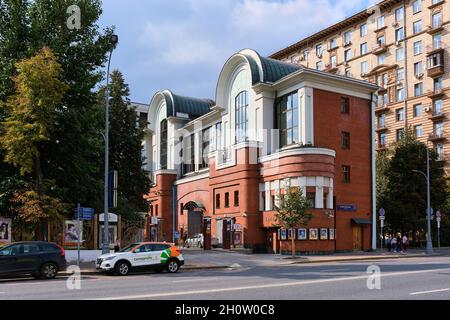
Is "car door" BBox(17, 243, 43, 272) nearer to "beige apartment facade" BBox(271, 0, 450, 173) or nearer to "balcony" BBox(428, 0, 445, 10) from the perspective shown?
"beige apartment facade" BBox(271, 0, 450, 173)

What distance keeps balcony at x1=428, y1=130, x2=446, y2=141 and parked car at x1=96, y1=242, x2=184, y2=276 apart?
171 feet

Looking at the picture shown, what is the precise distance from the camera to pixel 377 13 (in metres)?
78.5

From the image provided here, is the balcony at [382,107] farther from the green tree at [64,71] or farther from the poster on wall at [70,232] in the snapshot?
the poster on wall at [70,232]

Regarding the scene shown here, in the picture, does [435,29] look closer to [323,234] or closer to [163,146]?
[163,146]

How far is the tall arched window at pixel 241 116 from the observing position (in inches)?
2087

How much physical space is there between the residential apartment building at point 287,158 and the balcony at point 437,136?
21906 mm

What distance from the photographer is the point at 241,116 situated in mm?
53938

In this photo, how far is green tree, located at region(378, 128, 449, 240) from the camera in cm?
5466

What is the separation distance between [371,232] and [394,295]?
118 feet

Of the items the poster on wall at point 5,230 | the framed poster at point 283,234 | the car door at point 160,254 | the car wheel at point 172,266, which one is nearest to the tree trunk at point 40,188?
the poster on wall at point 5,230

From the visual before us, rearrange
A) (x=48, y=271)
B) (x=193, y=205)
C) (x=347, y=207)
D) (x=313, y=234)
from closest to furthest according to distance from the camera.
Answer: (x=48, y=271) → (x=313, y=234) → (x=347, y=207) → (x=193, y=205)

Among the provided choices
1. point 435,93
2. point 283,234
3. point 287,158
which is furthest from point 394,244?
point 435,93

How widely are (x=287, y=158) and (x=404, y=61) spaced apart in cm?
3757

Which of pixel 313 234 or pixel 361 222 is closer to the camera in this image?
pixel 313 234
